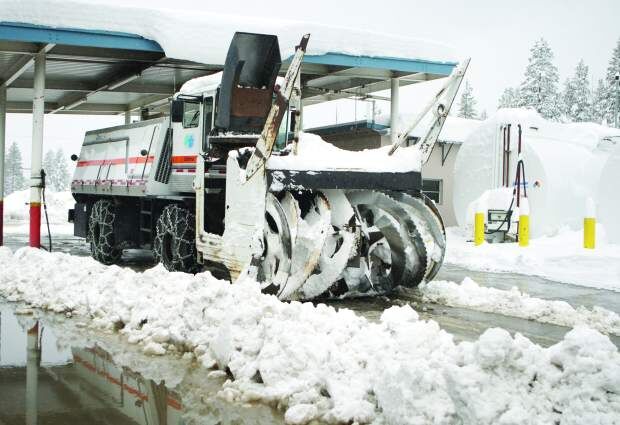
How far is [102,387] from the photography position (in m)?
5.14

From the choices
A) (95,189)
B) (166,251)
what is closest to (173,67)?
(95,189)

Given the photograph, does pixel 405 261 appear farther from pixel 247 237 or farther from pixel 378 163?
pixel 247 237

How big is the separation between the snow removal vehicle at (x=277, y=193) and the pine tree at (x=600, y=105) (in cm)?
5380

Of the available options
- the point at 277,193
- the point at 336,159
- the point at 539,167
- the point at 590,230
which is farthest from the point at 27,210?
the point at 336,159

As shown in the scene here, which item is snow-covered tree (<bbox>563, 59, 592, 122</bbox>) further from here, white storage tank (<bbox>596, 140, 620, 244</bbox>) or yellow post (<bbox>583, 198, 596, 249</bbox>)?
yellow post (<bbox>583, 198, 596, 249</bbox>)

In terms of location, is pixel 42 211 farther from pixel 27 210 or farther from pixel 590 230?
pixel 590 230

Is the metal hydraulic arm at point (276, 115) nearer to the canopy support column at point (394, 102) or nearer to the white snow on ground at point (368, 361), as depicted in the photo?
the white snow on ground at point (368, 361)

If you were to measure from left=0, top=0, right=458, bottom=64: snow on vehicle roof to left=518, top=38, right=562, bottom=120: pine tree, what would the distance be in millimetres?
42300

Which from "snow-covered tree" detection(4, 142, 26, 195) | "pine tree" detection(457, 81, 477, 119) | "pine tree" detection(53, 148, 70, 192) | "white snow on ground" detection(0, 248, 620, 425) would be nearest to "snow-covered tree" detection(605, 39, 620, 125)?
"pine tree" detection(457, 81, 477, 119)

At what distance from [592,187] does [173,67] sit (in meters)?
12.1

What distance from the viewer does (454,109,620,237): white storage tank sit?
1827 cm

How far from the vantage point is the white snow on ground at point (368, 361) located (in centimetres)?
398

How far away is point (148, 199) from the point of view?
1222 centimetres

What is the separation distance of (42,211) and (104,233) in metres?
24.4
